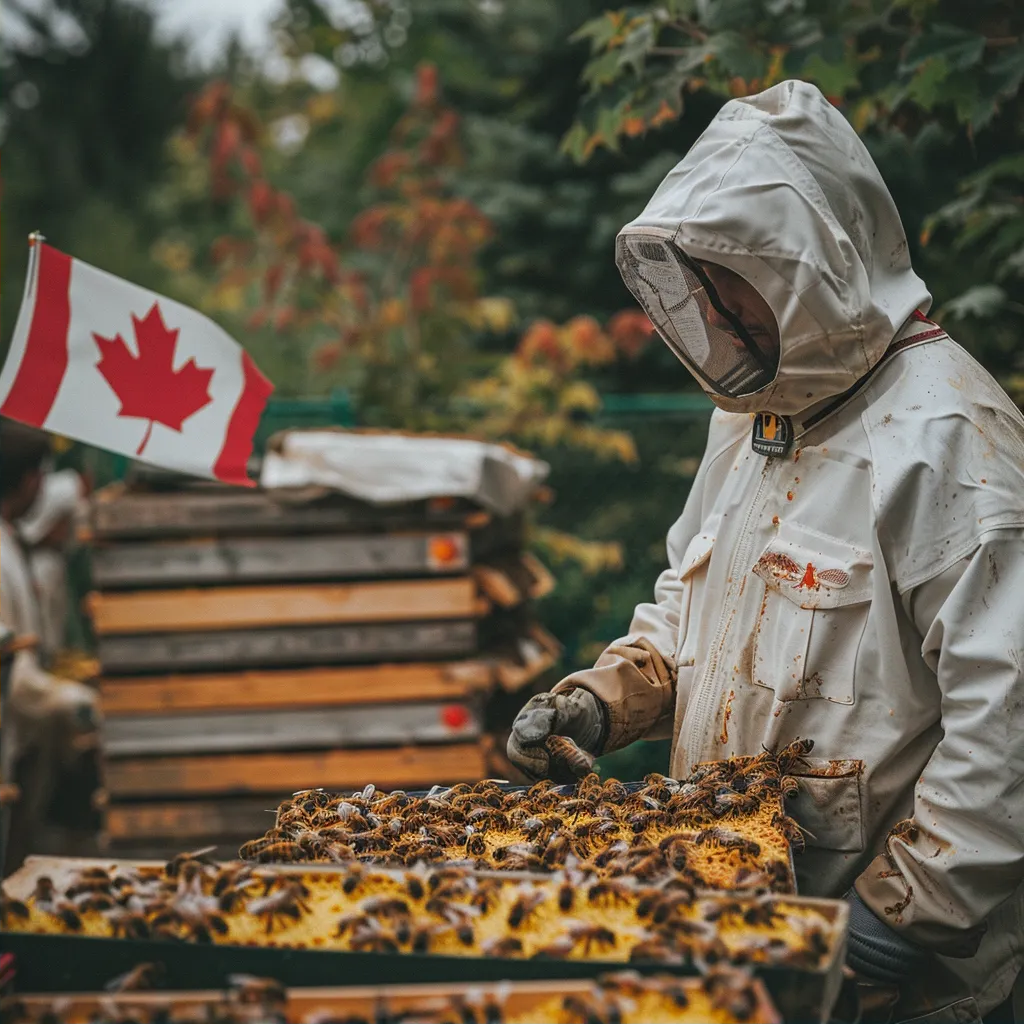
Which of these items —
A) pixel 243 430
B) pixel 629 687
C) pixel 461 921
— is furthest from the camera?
pixel 243 430

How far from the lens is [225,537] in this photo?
21.6ft

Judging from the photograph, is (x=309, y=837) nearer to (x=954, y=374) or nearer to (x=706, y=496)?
(x=706, y=496)

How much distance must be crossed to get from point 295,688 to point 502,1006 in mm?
4941

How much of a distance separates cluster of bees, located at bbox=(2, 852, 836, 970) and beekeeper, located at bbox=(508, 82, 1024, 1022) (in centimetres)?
79

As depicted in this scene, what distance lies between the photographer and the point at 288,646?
655 centimetres

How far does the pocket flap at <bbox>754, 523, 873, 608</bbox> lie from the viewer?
2.75 m

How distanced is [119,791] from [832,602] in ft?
16.8

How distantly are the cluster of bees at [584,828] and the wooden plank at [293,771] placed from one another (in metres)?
3.54

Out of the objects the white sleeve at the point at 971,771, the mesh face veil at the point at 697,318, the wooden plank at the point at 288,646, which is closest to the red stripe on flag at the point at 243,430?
the mesh face veil at the point at 697,318

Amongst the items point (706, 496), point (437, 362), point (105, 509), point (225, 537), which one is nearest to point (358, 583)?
point (225, 537)

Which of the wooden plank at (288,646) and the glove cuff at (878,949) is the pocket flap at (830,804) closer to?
the glove cuff at (878,949)

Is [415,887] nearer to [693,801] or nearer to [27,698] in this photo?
[693,801]

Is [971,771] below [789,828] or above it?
above

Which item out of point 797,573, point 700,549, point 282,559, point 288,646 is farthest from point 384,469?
point 797,573
